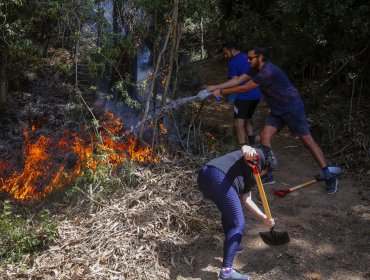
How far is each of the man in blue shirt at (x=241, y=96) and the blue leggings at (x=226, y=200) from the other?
2.87m

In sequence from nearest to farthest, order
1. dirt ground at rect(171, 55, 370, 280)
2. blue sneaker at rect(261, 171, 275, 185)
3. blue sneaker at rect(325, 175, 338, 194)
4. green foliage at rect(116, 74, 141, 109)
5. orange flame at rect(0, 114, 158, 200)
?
dirt ground at rect(171, 55, 370, 280), orange flame at rect(0, 114, 158, 200), blue sneaker at rect(325, 175, 338, 194), green foliage at rect(116, 74, 141, 109), blue sneaker at rect(261, 171, 275, 185)

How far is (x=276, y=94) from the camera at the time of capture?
6461mm

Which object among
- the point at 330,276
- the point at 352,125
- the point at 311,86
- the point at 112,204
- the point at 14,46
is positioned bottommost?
the point at 330,276

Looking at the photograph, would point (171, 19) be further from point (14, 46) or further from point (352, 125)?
point (352, 125)

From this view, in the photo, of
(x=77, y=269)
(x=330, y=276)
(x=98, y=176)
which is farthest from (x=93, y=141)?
(x=330, y=276)

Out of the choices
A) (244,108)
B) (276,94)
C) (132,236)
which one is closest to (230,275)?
(132,236)

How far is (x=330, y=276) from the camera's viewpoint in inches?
199

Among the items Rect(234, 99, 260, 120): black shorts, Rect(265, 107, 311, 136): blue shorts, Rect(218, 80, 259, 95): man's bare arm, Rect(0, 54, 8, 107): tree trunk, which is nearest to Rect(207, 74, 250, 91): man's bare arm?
Rect(218, 80, 259, 95): man's bare arm

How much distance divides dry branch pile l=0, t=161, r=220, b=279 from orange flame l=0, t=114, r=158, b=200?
578mm

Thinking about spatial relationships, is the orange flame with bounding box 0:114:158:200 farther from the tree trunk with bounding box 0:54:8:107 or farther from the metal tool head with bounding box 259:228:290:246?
the metal tool head with bounding box 259:228:290:246

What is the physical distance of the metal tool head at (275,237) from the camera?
5383 mm

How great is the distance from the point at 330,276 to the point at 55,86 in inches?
284

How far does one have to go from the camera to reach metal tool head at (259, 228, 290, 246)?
5.38 metres

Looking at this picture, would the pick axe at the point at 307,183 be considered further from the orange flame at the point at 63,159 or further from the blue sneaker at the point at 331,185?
the orange flame at the point at 63,159
